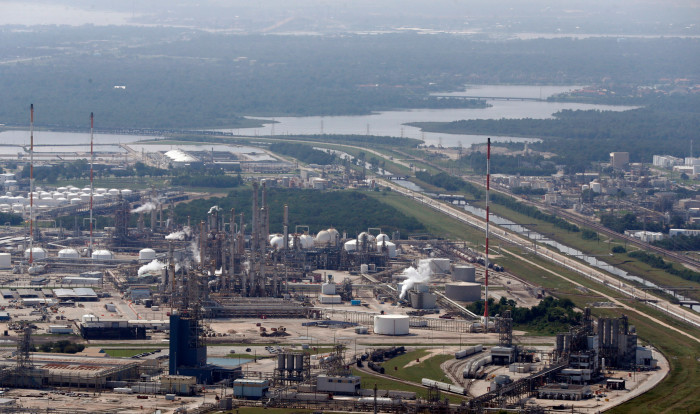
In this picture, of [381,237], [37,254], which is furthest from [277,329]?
[381,237]

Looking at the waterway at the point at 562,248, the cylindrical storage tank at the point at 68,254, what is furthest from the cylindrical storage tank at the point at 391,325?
the cylindrical storage tank at the point at 68,254

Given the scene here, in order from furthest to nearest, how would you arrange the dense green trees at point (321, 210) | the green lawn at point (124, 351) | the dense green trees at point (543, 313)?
the dense green trees at point (321, 210) < the dense green trees at point (543, 313) < the green lawn at point (124, 351)

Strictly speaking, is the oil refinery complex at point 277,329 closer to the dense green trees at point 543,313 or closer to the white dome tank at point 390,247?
the white dome tank at point 390,247

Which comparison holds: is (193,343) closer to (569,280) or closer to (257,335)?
(257,335)

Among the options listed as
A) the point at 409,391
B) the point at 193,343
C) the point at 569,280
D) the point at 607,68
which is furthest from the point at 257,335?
the point at 607,68

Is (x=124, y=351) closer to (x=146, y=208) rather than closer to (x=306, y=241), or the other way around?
(x=306, y=241)

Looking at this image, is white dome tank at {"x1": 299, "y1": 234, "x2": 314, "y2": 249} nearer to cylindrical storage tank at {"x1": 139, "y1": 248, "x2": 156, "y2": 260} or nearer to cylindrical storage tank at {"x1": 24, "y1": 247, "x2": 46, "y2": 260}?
cylindrical storage tank at {"x1": 139, "y1": 248, "x2": 156, "y2": 260}

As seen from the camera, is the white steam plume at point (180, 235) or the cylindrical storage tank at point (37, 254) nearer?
the cylindrical storage tank at point (37, 254)

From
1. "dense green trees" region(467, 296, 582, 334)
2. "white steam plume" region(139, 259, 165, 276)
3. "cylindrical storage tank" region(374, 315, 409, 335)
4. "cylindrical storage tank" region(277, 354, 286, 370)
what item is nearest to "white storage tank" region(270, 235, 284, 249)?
"white steam plume" region(139, 259, 165, 276)
